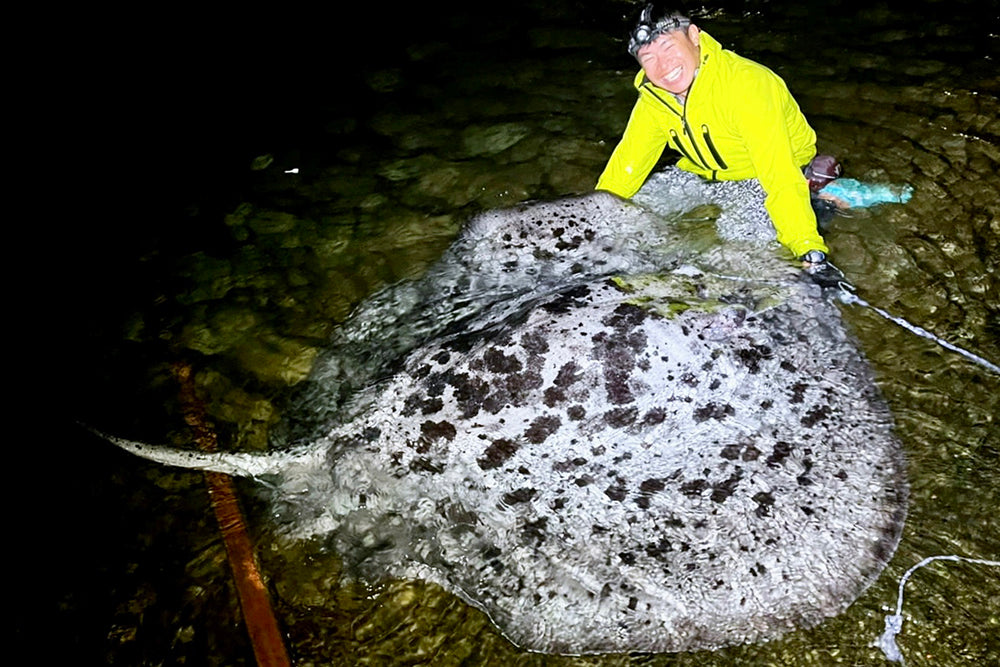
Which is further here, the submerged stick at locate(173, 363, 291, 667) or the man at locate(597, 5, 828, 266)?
the man at locate(597, 5, 828, 266)

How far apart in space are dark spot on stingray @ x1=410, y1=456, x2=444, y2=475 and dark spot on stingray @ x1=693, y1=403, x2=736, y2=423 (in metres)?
1.15

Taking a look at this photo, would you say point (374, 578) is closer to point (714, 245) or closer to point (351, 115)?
point (714, 245)

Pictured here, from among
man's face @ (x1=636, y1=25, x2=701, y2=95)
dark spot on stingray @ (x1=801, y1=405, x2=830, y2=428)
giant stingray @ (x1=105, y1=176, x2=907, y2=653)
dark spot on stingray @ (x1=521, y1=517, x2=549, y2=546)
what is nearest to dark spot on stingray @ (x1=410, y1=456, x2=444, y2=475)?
giant stingray @ (x1=105, y1=176, x2=907, y2=653)

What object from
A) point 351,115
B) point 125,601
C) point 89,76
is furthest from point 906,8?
point 89,76

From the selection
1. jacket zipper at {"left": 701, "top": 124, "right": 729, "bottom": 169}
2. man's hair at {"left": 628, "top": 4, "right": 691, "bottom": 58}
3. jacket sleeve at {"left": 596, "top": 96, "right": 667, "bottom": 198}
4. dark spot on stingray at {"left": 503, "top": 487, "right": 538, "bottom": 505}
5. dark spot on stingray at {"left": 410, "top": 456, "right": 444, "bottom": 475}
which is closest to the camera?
dark spot on stingray at {"left": 503, "top": 487, "right": 538, "bottom": 505}

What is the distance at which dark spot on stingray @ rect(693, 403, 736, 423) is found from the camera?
3020mm

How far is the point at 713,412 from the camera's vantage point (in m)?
3.03

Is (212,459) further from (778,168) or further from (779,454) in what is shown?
(778,168)

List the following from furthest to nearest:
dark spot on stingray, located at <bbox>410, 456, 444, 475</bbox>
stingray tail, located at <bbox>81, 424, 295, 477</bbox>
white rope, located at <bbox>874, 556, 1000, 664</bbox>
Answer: stingray tail, located at <bbox>81, 424, 295, 477</bbox> → dark spot on stingray, located at <bbox>410, 456, 444, 475</bbox> → white rope, located at <bbox>874, 556, 1000, 664</bbox>

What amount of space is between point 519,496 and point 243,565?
1269 millimetres

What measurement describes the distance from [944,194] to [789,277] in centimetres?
173

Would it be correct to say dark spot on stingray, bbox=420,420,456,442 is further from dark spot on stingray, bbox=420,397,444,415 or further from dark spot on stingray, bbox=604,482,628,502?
dark spot on stingray, bbox=604,482,628,502

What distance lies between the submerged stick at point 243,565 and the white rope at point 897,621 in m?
2.23

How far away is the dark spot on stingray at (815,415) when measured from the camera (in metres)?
2.98
